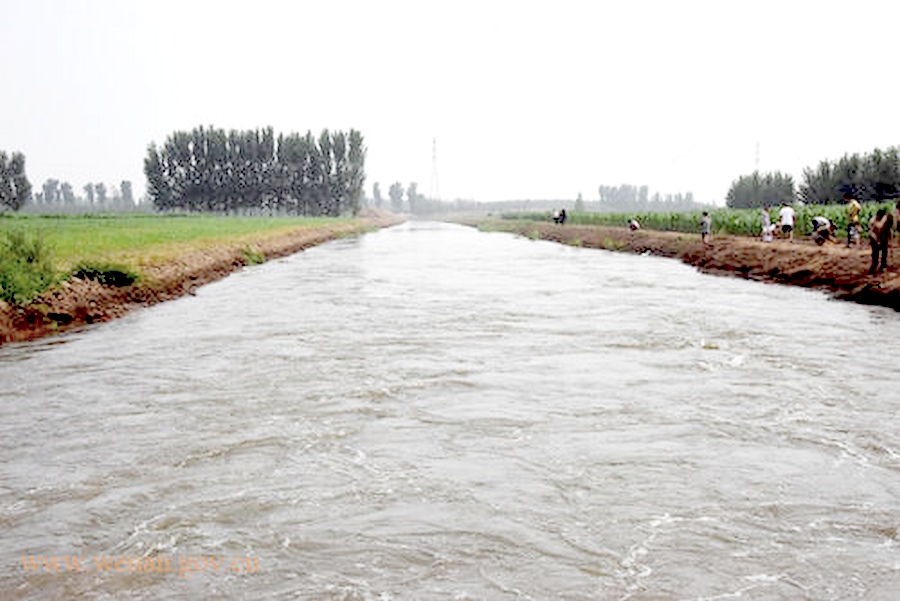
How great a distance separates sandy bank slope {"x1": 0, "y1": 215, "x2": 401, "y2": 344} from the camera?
15009 millimetres

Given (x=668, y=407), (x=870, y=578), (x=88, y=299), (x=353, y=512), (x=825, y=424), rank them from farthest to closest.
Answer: (x=88, y=299) → (x=668, y=407) → (x=825, y=424) → (x=353, y=512) → (x=870, y=578)

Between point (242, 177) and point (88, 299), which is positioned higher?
point (242, 177)

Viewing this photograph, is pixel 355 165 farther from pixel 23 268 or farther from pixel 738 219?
pixel 23 268

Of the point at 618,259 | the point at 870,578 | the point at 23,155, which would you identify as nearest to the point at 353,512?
the point at 870,578

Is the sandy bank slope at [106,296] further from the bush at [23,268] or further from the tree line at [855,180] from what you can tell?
the tree line at [855,180]

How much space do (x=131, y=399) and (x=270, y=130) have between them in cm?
10400

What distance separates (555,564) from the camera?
5.18m

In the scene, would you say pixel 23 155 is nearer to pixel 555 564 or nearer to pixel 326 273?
pixel 326 273

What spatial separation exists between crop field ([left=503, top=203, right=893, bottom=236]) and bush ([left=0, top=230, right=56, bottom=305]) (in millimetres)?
22800

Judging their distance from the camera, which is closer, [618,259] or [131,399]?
[131,399]

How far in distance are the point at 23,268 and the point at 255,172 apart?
95030 millimetres

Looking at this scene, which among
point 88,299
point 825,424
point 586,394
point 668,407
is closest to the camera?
point 825,424

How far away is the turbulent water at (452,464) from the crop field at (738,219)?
A: 50.3 feet

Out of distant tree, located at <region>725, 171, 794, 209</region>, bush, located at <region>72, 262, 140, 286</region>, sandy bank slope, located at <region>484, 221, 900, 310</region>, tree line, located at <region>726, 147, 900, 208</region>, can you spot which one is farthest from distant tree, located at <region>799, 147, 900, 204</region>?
bush, located at <region>72, 262, 140, 286</region>
